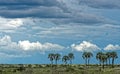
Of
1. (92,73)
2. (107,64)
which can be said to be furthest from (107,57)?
(92,73)

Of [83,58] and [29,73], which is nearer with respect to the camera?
[29,73]

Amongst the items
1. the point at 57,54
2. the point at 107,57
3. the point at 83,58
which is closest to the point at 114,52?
the point at 107,57

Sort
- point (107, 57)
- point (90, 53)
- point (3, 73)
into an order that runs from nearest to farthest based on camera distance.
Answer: point (3, 73), point (107, 57), point (90, 53)

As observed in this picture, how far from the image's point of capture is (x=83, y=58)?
191375 millimetres

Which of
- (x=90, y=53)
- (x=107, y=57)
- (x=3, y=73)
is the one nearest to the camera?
(x=3, y=73)

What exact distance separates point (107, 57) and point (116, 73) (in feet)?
328

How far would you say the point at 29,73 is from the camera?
7619 cm

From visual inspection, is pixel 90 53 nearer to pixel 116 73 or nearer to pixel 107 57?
pixel 107 57

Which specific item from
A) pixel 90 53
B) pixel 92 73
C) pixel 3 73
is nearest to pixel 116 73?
pixel 92 73

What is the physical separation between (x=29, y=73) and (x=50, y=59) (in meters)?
122

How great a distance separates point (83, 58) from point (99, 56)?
54.9 feet

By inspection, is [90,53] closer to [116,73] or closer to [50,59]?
[50,59]

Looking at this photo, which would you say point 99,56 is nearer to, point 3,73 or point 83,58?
point 83,58

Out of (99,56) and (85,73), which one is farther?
(99,56)
